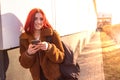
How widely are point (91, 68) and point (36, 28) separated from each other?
52cm

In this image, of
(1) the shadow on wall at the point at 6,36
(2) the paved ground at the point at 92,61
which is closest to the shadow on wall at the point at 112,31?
(2) the paved ground at the point at 92,61

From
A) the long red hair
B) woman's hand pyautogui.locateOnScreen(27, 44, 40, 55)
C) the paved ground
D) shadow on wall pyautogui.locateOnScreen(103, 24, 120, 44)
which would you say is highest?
the long red hair

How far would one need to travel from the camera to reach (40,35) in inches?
48.8

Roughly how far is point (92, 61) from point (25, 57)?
21.0 inches

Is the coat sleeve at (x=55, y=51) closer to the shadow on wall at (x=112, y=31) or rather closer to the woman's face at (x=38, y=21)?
the woman's face at (x=38, y=21)

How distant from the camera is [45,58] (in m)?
1.23

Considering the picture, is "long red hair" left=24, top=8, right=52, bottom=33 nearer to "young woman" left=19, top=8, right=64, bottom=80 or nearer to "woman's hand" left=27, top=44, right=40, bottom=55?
"young woman" left=19, top=8, right=64, bottom=80

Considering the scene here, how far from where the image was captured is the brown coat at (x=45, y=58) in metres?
1.20

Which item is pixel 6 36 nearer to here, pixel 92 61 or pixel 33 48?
pixel 33 48

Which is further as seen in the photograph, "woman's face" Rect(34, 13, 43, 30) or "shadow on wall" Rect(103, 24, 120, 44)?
"shadow on wall" Rect(103, 24, 120, 44)

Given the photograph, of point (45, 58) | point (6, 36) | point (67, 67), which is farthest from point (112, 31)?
point (6, 36)

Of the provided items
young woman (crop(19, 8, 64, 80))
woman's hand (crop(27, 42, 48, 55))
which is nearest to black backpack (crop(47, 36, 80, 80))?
young woman (crop(19, 8, 64, 80))

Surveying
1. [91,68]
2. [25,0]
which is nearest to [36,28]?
[25,0]

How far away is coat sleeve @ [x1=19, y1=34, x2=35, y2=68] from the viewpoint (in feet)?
3.91
